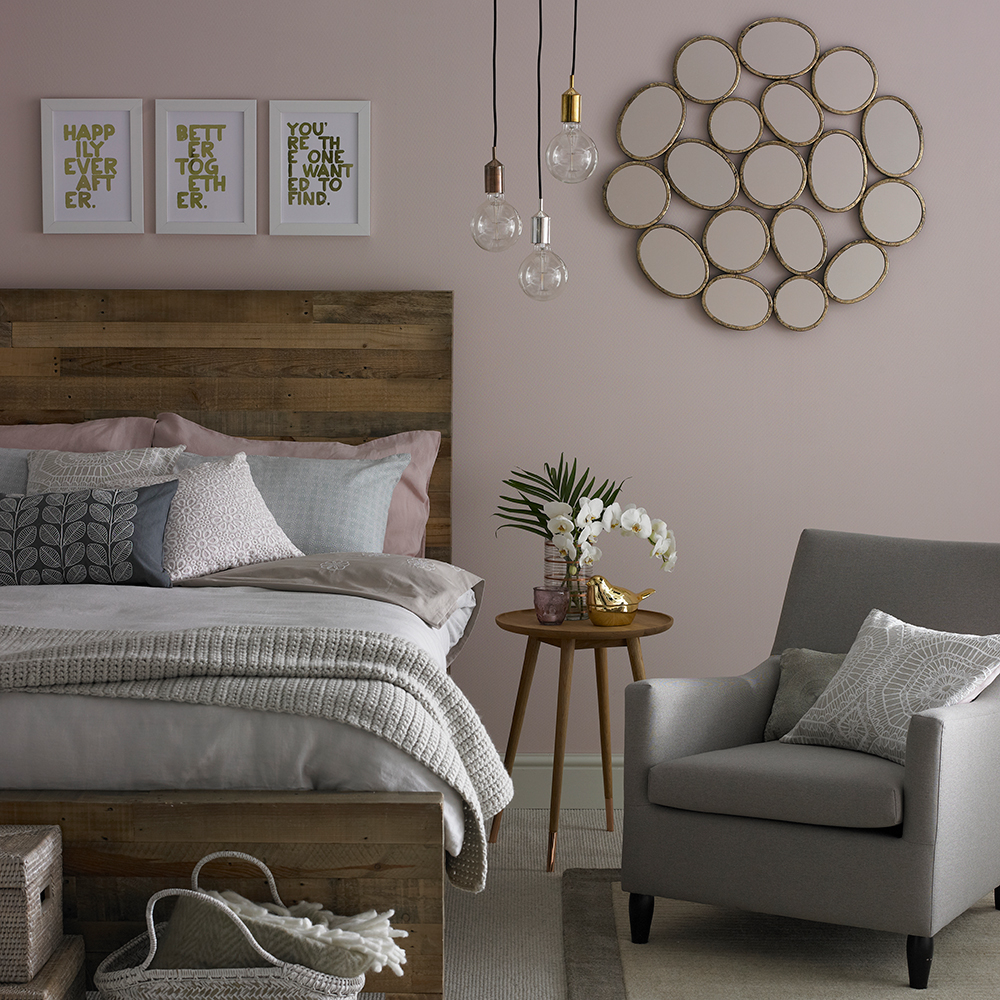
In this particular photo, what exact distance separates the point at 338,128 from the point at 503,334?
80 cm

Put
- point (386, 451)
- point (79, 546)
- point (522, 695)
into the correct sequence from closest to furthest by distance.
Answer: point (79, 546) → point (522, 695) → point (386, 451)

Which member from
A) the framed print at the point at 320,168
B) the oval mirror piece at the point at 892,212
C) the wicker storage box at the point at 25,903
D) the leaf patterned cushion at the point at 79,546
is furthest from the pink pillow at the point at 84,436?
the oval mirror piece at the point at 892,212

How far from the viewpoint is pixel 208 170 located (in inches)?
133

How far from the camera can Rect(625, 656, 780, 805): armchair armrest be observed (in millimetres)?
2340

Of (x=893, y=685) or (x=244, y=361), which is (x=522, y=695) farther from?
(x=244, y=361)

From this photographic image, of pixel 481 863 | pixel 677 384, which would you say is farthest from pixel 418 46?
pixel 481 863

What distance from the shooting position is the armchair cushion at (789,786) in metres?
2.12

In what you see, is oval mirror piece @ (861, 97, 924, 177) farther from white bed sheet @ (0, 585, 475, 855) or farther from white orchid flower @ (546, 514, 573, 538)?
white bed sheet @ (0, 585, 475, 855)

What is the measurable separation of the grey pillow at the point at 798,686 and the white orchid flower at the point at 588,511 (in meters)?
0.64

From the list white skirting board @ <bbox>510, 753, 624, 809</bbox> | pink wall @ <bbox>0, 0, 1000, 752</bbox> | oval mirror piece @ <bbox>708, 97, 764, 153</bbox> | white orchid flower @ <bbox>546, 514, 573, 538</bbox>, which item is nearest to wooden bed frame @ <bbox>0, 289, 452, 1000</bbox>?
pink wall @ <bbox>0, 0, 1000, 752</bbox>

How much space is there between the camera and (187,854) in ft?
5.64

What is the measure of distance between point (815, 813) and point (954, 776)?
28cm

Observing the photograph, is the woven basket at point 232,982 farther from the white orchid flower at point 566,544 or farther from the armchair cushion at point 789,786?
the white orchid flower at point 566,544

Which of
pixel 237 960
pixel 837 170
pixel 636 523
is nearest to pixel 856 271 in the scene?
pixel 837 170
